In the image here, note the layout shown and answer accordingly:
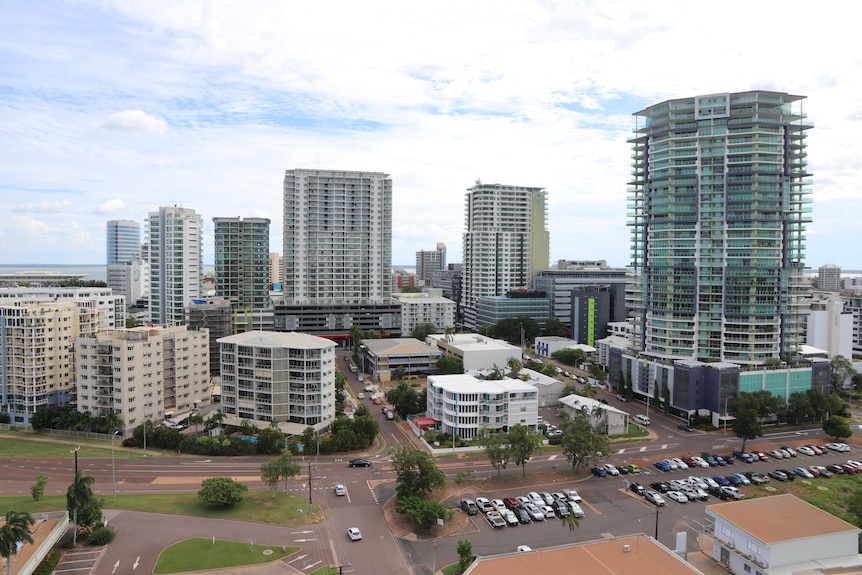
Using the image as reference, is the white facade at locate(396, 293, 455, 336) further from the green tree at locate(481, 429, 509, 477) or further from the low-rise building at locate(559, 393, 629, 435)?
the green tree at locate(481, 429, 509, 477)

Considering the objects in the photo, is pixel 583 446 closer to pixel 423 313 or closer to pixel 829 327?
pixel 829 327

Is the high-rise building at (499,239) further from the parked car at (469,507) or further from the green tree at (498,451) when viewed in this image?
the parked car at (469,507)

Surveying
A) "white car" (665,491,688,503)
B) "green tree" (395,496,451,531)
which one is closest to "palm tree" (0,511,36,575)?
"green tree" (395,496,451,531)

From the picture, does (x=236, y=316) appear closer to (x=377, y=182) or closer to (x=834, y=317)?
(x=377, y=182)

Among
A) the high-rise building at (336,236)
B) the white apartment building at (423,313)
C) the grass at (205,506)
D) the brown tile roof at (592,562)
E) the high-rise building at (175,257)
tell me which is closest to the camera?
the brown tile roof at (592,562)

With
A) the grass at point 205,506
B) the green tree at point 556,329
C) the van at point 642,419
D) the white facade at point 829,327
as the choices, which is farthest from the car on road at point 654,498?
the green tree at point 556,329

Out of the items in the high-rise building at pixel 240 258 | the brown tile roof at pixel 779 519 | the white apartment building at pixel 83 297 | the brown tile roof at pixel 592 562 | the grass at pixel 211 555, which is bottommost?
the grass at pixel 211 555

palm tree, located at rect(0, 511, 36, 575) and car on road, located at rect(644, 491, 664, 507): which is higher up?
palm tree, located at rect(0, 511, 36, 575)
